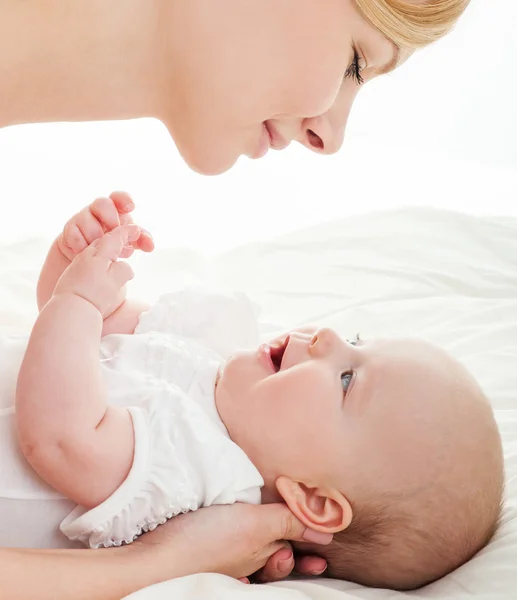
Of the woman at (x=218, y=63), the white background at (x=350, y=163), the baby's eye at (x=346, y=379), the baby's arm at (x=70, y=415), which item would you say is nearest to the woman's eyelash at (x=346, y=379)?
the baby's eye at (x=346, y=379)

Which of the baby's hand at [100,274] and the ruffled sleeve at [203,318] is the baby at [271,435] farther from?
the ruffled sleeve at [203,318]

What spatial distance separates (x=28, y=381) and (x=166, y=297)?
44 centimetres

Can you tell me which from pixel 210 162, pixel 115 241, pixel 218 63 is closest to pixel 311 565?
pixel 115 241

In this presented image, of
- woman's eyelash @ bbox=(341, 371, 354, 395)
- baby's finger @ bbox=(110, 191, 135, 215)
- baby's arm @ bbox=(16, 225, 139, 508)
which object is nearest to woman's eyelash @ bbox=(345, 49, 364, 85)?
A: baby's finger @ bbox=(110, 191, 135, 215)

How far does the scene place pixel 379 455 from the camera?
4.47ft

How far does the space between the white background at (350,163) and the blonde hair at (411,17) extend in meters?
1.35

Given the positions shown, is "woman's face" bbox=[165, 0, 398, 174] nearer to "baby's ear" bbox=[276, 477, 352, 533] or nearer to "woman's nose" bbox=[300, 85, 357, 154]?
"woman's nose" bbox=[300, 85, 357, 154]

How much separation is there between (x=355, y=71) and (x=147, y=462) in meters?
0.79

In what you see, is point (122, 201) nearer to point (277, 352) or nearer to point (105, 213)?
point (105, 213)

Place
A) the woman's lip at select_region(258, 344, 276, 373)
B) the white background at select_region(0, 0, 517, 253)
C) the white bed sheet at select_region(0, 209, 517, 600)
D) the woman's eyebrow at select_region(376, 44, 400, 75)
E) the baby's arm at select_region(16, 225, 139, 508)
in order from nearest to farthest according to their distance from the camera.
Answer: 1. the baby's arm at select_region(16, 225, 139, 508)
2. the woman's lip at select_region(258, 344, 276, 373)
3. the woman's eyebrow at select_region(376, 44, 400, 75)
4. the white bed sheet at select_region(0, 209, 517, 600)
5. the white background at select_region(0, 0, 517, 253)

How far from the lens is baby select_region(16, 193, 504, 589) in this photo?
128 cm

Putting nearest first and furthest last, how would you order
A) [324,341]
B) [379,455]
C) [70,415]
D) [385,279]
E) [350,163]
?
1. [70,415]
2. [379,455]
3. [324,341]
4. [385,279]
5. [350,163]

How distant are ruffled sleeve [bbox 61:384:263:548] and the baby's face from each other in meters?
0.06

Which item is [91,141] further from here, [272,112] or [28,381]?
[28,381]
